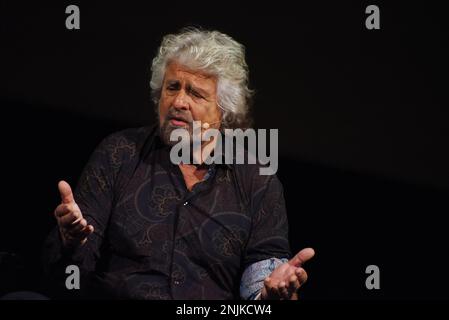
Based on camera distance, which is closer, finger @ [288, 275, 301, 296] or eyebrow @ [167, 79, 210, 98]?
finger @ [288, 275, 301, 296]

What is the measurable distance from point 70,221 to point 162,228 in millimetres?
345

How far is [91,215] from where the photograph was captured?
2059 millimetres

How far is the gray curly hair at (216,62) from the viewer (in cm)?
222

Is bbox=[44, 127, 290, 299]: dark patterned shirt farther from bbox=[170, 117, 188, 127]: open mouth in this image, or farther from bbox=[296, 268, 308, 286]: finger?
bbox=[296, 268, 308, 286]: finger

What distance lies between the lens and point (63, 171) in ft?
8.25

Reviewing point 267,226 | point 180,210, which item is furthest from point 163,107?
point 267,226

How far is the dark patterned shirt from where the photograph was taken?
2.04 metres

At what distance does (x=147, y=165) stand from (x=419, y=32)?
1244 mm

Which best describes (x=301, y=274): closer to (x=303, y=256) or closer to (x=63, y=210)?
(x=303, y=256)

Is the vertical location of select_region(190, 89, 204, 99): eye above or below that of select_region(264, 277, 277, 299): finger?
above

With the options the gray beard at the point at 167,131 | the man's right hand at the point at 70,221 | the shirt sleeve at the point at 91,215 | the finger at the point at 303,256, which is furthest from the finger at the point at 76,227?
the finger at the point at 303,256

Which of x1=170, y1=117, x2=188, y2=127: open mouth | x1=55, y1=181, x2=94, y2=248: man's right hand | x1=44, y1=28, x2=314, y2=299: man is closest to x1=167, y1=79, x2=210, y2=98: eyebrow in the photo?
x1=44, y1=28, x2=314, y2=299: man

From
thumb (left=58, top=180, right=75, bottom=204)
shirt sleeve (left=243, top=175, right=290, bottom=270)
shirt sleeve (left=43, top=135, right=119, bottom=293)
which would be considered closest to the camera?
thumb (left=58, top=180, right=75, bottom=204)

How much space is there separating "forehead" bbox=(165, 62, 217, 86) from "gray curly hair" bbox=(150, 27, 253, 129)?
1 centimetres
